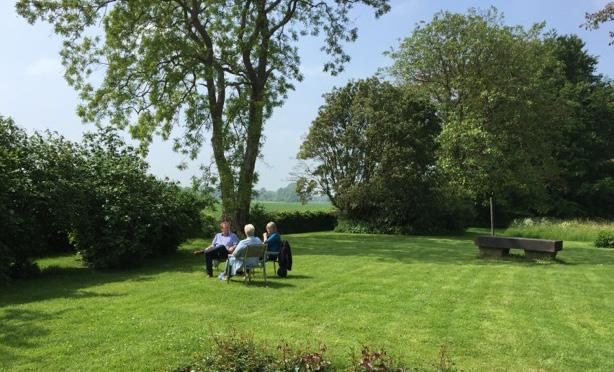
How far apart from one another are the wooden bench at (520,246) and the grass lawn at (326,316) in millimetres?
2187

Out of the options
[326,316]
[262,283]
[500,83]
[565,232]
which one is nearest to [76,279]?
[262,283]

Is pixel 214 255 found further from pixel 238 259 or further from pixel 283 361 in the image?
pixel 283 361

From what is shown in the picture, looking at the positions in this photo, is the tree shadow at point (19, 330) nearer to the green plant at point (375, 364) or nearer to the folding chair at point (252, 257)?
the folding chair at point (252, 257)

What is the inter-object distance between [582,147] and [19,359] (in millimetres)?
45706

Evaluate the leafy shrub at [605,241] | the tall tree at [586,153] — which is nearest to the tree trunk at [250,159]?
the leafy shrub at [605,241]

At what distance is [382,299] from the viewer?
821 cm

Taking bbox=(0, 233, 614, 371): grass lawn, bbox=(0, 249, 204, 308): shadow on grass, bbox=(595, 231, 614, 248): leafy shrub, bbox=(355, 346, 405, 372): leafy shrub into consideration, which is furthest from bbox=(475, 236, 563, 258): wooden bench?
bbox=(355, 346, 405, 372): leafy shrub

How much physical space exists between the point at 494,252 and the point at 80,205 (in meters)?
11.4

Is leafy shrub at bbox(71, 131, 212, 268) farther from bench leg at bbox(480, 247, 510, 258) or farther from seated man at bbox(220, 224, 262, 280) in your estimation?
bench leg at bbox(480, 247, 510, 258)

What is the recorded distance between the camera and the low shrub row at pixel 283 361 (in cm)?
479

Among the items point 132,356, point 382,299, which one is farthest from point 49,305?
point 382,299

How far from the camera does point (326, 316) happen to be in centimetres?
705

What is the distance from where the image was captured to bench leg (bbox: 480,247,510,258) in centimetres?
→ 1525

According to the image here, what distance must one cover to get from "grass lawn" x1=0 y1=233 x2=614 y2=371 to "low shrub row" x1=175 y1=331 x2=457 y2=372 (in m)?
0.21
